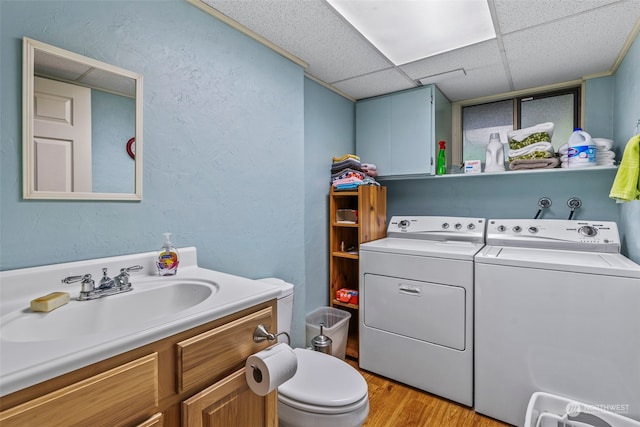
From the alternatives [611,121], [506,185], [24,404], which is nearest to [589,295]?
[506,185]

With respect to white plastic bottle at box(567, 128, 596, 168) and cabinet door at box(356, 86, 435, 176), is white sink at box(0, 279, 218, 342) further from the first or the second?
white plastic bottle at box(567, 128, 596, 168)

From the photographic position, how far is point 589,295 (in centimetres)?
149

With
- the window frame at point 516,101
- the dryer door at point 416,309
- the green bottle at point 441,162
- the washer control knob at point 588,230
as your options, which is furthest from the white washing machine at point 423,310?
the window frame at point 516,101

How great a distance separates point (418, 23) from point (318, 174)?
1.18m

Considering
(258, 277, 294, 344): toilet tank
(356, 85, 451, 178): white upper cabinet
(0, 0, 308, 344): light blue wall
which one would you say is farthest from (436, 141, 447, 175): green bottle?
(258, 277, 294, 344): toilet tank

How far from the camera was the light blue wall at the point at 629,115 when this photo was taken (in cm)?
162

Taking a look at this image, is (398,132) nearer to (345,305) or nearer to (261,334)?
(345,305)

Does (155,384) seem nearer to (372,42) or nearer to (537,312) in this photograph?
(537,312)

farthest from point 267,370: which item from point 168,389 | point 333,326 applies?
point 333,326

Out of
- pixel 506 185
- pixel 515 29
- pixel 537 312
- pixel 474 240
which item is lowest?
pixel 537 312

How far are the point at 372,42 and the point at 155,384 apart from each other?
75.6 inches

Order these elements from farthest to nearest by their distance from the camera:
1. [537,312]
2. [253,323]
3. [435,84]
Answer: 1. [435,84]
2. [537,312]
3. [253,323]

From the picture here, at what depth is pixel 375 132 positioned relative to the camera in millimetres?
2688

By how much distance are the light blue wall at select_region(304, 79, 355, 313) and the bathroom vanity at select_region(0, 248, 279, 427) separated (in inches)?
46.9
